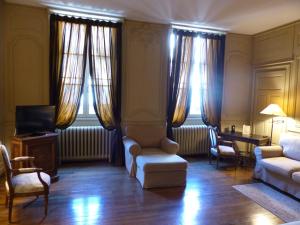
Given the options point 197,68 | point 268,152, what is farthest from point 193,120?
point 268,152

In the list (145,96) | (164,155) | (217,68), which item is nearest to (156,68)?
(145,96)

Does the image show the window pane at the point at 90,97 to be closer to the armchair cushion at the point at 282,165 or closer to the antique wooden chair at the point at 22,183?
the antique wooden chair at the point at 22,183

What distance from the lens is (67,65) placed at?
442 cm

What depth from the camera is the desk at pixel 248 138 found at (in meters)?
4.52

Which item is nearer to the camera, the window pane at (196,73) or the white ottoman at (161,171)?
the white ottoman at (161,171)

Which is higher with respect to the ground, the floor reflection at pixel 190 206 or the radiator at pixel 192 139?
the radiator at pixel 192 139

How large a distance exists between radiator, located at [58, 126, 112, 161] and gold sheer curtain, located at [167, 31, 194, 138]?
1.38 metres

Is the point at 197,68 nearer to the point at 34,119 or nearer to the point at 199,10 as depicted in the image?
the point at 199,10

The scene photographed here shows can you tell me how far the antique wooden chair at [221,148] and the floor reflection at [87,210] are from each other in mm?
2567

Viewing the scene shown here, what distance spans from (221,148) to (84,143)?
2.74 metres

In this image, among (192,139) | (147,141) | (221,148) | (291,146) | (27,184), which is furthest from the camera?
(192,139)

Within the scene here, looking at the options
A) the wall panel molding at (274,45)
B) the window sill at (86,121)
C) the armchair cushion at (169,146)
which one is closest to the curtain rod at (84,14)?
the window sill at (86,121)

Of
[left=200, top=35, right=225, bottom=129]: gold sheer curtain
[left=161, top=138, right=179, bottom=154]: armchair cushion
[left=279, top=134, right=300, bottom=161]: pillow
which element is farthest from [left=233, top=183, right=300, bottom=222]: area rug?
[left=200, top=35, right=225, bottom=129]: gold sheer curtain

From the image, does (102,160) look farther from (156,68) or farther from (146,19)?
(146,19)
